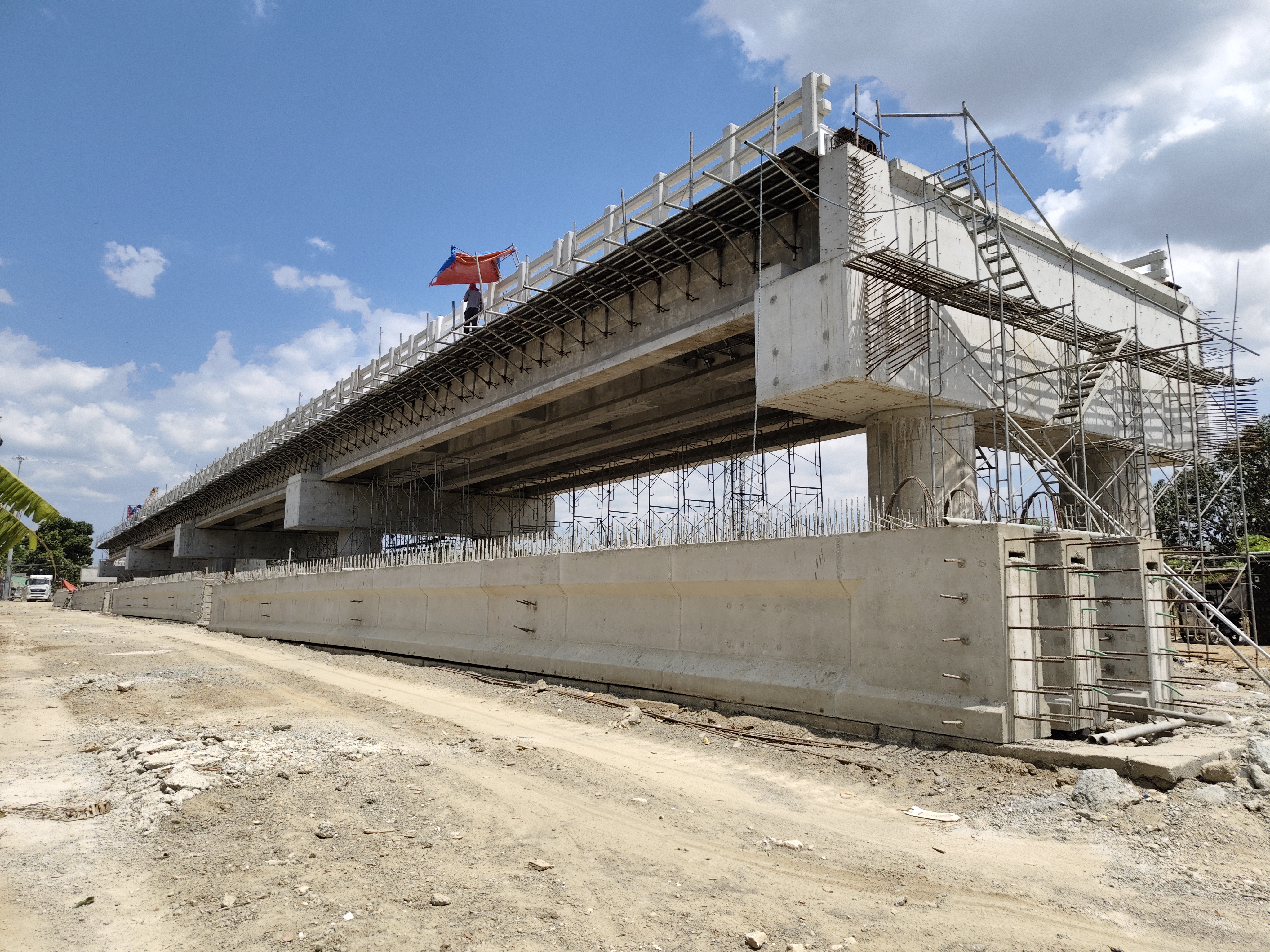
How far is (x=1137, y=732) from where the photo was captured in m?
9.66

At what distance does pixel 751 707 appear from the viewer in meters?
12.3

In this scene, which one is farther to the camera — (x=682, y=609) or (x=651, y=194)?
A: (x=651, y=194)

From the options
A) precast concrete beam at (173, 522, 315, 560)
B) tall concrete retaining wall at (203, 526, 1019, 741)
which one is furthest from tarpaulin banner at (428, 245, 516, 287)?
precast concrete beam at (173, 522, 315, 560)

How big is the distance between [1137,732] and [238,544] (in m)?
70.7

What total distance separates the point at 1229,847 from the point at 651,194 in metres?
15.1

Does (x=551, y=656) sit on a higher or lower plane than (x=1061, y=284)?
lower

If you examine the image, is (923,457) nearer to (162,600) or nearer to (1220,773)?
(1220,773)

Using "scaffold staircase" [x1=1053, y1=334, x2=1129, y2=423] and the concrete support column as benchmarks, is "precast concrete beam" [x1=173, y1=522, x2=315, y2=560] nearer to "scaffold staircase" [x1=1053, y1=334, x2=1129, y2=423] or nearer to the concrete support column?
the concrete support column

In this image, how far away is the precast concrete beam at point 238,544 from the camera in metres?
66.8

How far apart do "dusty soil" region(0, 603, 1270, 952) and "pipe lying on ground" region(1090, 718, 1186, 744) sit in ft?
3.89

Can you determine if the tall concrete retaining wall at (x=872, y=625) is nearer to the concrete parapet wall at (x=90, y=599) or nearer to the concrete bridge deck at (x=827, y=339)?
the concrete bridge deck at (x=827, y=339)

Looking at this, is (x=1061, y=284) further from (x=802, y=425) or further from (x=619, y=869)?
(x=619, y=869)

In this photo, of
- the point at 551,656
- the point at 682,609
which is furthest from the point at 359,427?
the point at 682,609

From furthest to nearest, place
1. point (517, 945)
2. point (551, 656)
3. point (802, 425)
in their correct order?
1. point (802, 425)
2. point (551, 656)
3. point (517, 945)
